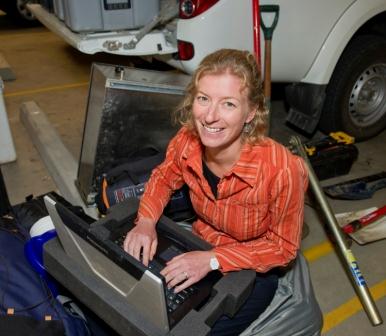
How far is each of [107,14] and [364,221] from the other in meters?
2.30

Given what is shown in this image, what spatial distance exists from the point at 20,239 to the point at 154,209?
0.77 m

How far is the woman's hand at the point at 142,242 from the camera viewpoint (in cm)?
145

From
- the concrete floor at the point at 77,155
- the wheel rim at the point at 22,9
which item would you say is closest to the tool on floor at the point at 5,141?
the concrete floor at the point at 77,155

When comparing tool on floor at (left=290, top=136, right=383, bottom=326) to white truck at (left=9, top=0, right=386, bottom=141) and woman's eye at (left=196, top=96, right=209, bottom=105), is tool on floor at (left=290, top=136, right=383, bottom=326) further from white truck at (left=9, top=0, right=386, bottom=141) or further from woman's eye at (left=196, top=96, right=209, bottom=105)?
woman's eye at (left=196, top=96, right=209, bottom=105)

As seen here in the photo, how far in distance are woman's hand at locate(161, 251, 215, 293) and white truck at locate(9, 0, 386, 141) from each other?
5.24 feet

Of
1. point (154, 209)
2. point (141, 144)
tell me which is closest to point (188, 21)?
point (141, 144)

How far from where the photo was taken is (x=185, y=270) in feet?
4.38

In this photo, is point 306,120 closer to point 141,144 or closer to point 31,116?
point 141,144

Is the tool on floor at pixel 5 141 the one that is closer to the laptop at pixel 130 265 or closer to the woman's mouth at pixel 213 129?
the laptop at pixel 130 265

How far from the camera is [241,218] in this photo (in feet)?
4.97

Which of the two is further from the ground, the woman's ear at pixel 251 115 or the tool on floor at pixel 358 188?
the woman's ear at pixel 251 115

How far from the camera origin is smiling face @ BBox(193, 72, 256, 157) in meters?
1.32

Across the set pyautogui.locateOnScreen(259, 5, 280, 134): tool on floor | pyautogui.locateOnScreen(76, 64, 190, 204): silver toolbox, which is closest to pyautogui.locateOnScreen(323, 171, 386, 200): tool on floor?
pyautogui.locateOnScreen(259, 5, 280, 134): tool on floor

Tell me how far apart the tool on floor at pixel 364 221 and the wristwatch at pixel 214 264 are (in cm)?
135
